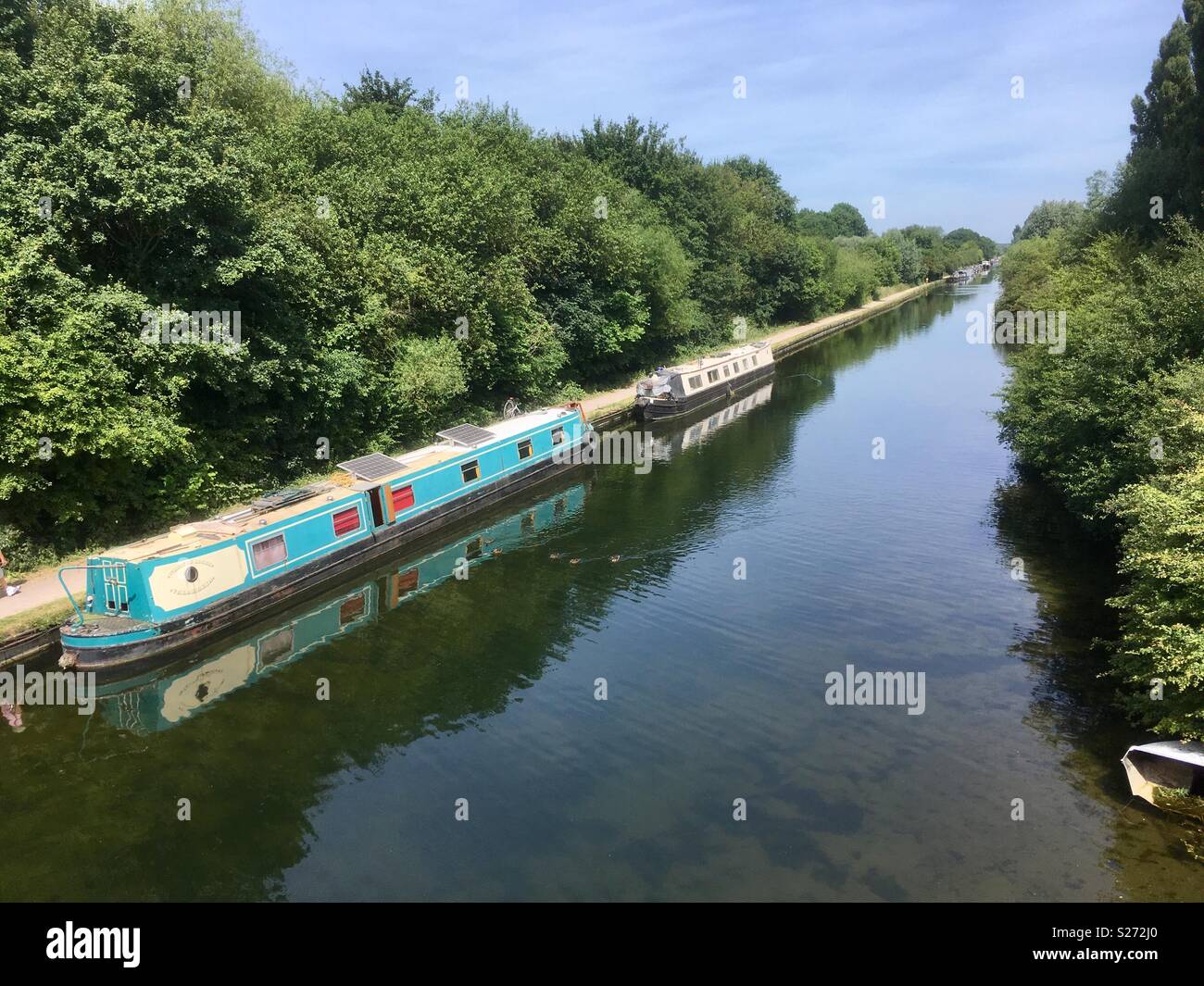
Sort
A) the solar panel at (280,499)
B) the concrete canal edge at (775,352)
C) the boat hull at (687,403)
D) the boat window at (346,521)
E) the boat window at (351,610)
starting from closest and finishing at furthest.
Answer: the concrete canal edge at (775,352), the boat window at (351,610), the solar panel at (280,499), the boat window at (346,521), the boat hull at (687,403)

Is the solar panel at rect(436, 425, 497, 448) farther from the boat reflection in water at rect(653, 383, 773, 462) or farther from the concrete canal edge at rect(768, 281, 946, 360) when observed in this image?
the concrete canal edge at rect(768, 281, 946, 360)

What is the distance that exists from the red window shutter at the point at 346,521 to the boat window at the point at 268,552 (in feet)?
5.07

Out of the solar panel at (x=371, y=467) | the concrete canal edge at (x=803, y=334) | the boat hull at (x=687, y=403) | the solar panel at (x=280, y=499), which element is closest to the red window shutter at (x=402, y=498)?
the solar panel at (x=371, y=467)

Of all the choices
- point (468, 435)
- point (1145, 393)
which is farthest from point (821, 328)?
point (1145, 393)

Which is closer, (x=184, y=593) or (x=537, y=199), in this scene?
(x=184, y=593)

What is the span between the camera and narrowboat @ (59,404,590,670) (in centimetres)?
1495

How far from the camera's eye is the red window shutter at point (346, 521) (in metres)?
19.1

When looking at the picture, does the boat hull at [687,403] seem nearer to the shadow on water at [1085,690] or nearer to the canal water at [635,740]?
the canal water at [635,740]

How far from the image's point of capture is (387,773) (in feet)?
40.5

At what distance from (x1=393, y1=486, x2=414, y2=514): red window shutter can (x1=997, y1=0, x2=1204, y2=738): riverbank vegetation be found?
15.4 metres

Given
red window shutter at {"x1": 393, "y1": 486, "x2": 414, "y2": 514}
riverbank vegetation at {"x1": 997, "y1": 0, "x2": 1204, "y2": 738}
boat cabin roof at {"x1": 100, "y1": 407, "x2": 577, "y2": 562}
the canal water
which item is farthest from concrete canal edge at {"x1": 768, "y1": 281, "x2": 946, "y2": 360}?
red window shutter at {"x1": 393, "y1": 486, "x2": 414, "y2": 514}
